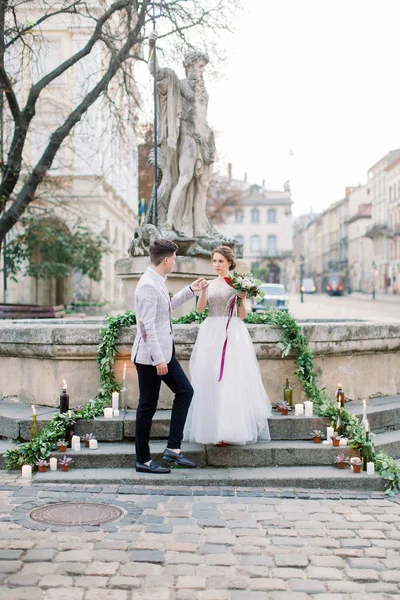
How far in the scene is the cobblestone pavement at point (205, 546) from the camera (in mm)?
3873

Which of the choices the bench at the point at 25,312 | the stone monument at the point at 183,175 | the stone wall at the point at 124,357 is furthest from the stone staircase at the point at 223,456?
the bench at the point at 25,312

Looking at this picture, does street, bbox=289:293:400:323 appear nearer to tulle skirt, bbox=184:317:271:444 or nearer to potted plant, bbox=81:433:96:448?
tulle skirt, bbox=184:317:271:444

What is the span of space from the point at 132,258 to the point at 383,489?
4.96 metres

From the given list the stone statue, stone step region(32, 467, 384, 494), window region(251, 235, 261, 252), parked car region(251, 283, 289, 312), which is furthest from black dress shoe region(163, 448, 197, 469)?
window region(251, 235, 261, 252)

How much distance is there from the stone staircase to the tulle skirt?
179mm

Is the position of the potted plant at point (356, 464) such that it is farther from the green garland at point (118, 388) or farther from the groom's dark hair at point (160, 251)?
the groom's dark hair at point (160, 251)

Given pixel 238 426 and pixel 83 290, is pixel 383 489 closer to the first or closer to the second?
pixel 238 426

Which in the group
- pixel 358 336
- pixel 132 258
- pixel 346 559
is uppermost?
pixel 132 258

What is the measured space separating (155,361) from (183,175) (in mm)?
4810

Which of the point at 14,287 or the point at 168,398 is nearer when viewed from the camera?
the point at 168,398

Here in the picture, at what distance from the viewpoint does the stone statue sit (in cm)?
991

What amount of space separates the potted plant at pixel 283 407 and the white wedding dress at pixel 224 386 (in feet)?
1.33

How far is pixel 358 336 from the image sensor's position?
7344 mm

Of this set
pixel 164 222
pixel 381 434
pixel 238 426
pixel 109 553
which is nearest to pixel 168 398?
pixel 238 426
